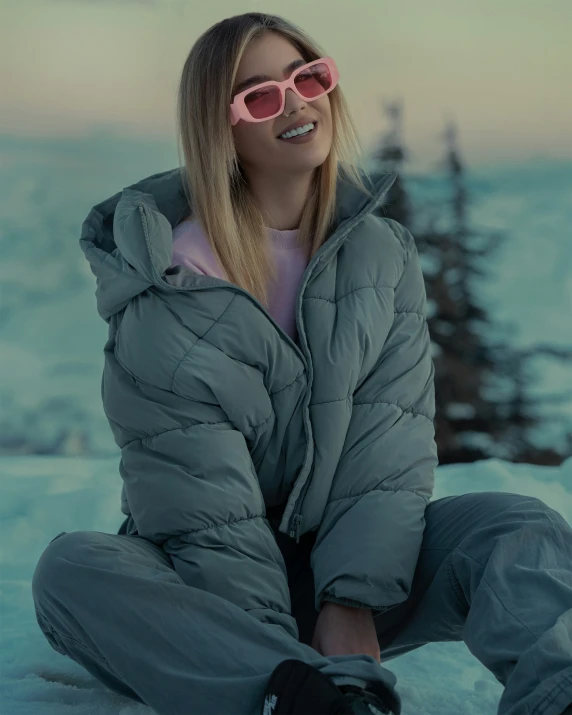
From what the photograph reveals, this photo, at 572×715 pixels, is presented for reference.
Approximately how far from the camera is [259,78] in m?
1.86

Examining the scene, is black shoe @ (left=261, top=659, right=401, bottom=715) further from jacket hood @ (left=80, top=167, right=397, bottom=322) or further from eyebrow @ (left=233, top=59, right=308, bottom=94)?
eyebrow @ (left=233, top=59, right=308, bottom=94)

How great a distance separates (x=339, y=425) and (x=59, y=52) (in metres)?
4.63

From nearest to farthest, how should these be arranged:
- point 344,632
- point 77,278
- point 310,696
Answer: point 310,696 → point 344,632 → point 77,278

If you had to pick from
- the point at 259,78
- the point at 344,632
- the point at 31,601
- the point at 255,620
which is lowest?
the point at 31,601

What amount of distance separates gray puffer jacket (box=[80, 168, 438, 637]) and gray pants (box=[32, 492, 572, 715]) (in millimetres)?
85

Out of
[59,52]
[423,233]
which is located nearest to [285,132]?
[423,233]

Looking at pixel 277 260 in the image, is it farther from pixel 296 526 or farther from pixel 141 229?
pixel 296 526

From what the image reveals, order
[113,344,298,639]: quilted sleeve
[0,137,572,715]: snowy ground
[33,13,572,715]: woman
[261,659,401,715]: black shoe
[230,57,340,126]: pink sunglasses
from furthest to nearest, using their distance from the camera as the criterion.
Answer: [0,137,572,715]: snowy ground → [230,57,340,126]: pink sunglasses → [113,344,298,639]: quilted sleeve → [33,13,572,715]: woman → [261,659,401,715]: black shoe

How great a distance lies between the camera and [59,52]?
5.77 metres

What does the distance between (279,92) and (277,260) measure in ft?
0.99

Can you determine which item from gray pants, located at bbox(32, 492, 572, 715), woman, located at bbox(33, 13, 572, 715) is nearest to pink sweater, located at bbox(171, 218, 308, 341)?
woman, located at bbox(33, 13, 572, 715)

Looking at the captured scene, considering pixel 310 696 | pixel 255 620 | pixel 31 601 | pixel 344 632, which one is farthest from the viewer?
pixel 31 601

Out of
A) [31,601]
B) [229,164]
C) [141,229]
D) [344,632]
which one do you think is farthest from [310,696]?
[31,601]

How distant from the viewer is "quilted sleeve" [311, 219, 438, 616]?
162 centimetres
